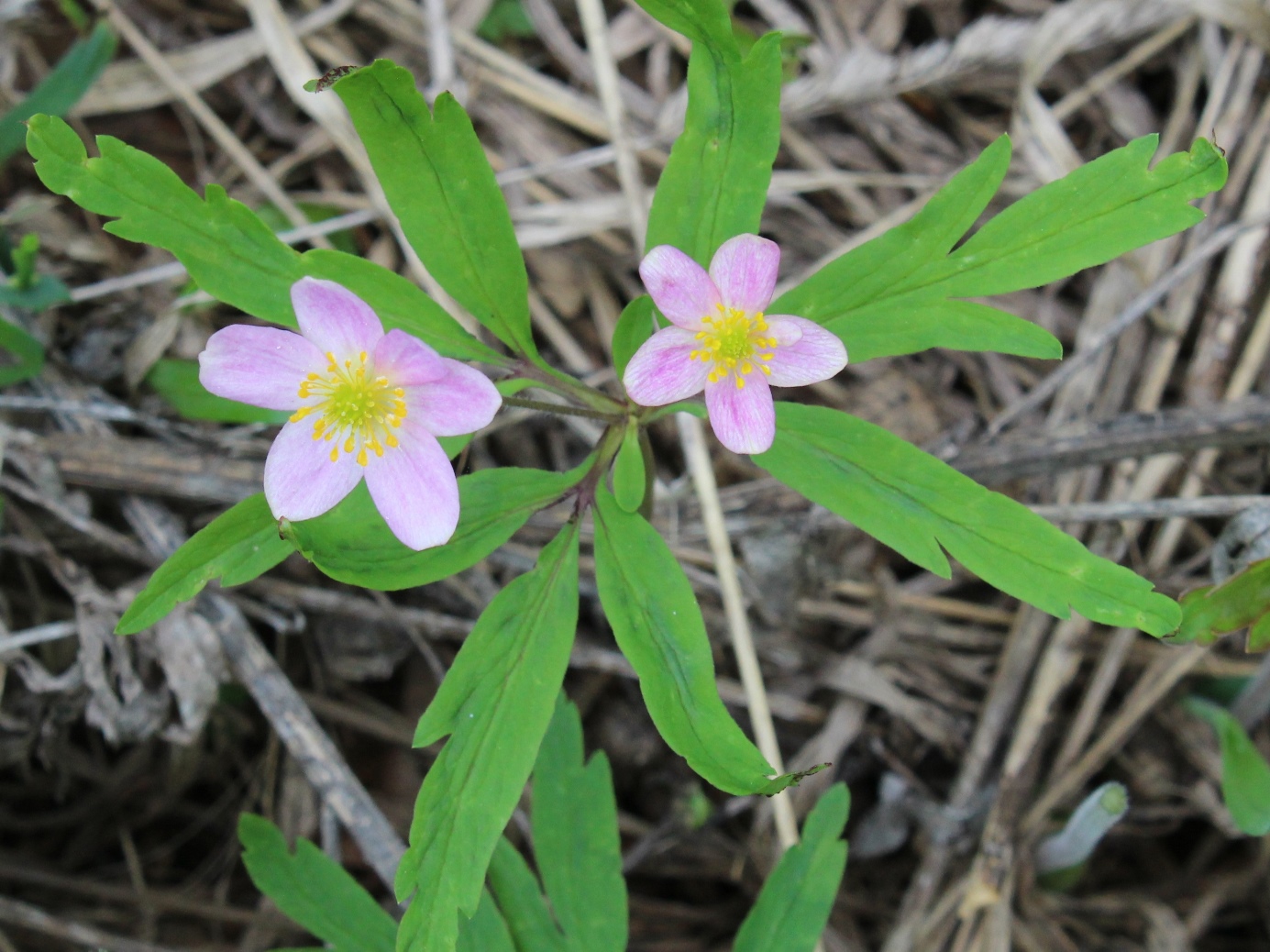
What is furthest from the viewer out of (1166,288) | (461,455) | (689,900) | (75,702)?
(689,900)

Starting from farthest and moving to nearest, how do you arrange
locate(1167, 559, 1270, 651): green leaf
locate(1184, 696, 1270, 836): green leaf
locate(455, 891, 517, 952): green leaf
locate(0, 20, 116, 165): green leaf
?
locate(0, 20, 116, 165): green leaf, locate(1184, 696, 1270, 836): green leaf, locate(455, 891, 517, 952): green leaf, locate(1167, 559, 1270, 651): green leaf

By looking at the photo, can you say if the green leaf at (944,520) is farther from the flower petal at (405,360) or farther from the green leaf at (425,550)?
the flower petal at (405,360)

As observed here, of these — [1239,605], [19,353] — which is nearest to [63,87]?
[19,353]

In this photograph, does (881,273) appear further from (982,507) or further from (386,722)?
(386,722)

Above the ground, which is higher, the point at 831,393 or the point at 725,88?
the point at 831,393

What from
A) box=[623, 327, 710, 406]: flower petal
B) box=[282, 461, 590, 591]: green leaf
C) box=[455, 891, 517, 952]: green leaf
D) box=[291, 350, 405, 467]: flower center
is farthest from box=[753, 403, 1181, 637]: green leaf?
box=[455, 891, 517, 952]: green leaf

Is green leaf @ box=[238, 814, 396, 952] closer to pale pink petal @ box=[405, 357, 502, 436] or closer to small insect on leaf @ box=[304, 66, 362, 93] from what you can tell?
pale pink petal @ box=[405, 357, 502, 436]

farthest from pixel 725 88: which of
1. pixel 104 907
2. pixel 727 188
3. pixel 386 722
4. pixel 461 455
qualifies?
pixel 104 907
